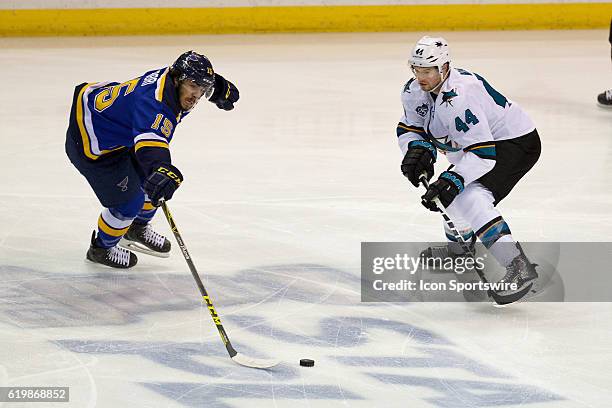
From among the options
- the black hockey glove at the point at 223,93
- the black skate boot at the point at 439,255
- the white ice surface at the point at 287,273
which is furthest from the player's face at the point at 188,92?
the black skate boot at the point at 439,255

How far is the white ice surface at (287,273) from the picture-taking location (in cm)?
289

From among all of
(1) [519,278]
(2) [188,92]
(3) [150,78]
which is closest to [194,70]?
(2) [188,92]

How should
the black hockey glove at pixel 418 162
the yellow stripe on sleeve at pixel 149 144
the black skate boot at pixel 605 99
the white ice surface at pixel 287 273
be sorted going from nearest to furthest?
the white ice surface at pixel 287 273, the yellow stripe on sleeve at pixel 149 144, the black hockey glove at pixel 418 162, the black skate boot at pixel 605 99

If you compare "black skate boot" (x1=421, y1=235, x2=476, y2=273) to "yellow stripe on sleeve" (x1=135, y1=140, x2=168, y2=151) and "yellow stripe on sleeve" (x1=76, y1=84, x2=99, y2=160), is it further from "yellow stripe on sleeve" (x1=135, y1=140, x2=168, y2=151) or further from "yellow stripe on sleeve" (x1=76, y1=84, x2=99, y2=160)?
"yellow stripe on sleeve" (x1=76, y1=84, x2=99, y2=160)

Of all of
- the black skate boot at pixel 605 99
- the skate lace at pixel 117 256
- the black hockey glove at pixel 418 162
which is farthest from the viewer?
the black skate boot at pixel 605 99

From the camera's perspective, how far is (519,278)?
11.2 feet

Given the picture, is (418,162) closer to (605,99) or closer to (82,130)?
(82,130)

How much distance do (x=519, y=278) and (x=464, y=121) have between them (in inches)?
21.2

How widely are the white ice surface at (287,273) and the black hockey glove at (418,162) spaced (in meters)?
0.44

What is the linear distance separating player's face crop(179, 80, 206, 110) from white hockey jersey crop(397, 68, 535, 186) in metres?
0.74

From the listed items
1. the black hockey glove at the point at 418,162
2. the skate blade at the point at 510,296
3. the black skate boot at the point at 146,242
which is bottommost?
the skate blade at the point at 510,296

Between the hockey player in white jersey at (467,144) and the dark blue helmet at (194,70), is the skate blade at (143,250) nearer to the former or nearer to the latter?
the dark blue helmet at (194,70)

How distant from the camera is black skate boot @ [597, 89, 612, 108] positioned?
22.3 ft

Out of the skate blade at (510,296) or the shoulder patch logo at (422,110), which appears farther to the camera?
the shoulder patch logo at (422,110)
